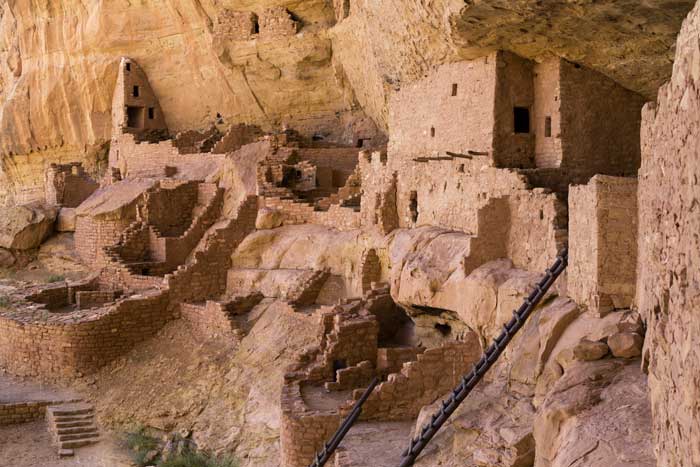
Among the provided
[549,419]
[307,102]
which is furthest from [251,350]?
[307,102]

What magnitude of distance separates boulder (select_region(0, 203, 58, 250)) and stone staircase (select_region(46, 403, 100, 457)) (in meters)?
7.18

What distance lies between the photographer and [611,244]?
7805mm

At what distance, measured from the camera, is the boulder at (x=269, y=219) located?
16391mm

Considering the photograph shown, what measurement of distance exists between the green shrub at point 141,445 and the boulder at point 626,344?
7.45 meters

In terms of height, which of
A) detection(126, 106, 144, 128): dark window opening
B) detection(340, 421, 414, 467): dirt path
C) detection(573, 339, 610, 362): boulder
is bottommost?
detection(340, 421, 414, 467): dirt path

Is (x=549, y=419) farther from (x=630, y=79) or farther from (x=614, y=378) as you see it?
(x=630, y=79)

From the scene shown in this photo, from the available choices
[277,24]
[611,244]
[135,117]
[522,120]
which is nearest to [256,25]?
[277,24]

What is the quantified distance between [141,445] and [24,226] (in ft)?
30.2

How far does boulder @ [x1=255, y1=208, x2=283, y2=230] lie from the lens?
53.8 ft

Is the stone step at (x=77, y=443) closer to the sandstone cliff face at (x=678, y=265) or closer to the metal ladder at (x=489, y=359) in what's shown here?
the metal ladder at (x=489, y=359)

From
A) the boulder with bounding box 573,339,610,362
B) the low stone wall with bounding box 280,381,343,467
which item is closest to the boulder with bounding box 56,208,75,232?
the low stone wall with bounding box 280,381,343,467

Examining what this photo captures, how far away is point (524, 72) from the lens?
41.1 feet

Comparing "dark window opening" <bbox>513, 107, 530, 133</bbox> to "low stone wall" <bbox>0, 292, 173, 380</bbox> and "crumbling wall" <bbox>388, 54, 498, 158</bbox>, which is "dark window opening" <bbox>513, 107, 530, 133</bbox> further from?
"low stone wall" <bbox>0, 292, 173, 380</bbox>

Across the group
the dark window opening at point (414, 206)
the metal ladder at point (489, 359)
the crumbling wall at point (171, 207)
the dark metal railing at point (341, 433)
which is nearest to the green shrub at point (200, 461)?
the dark metal railing at point (341, 433)
